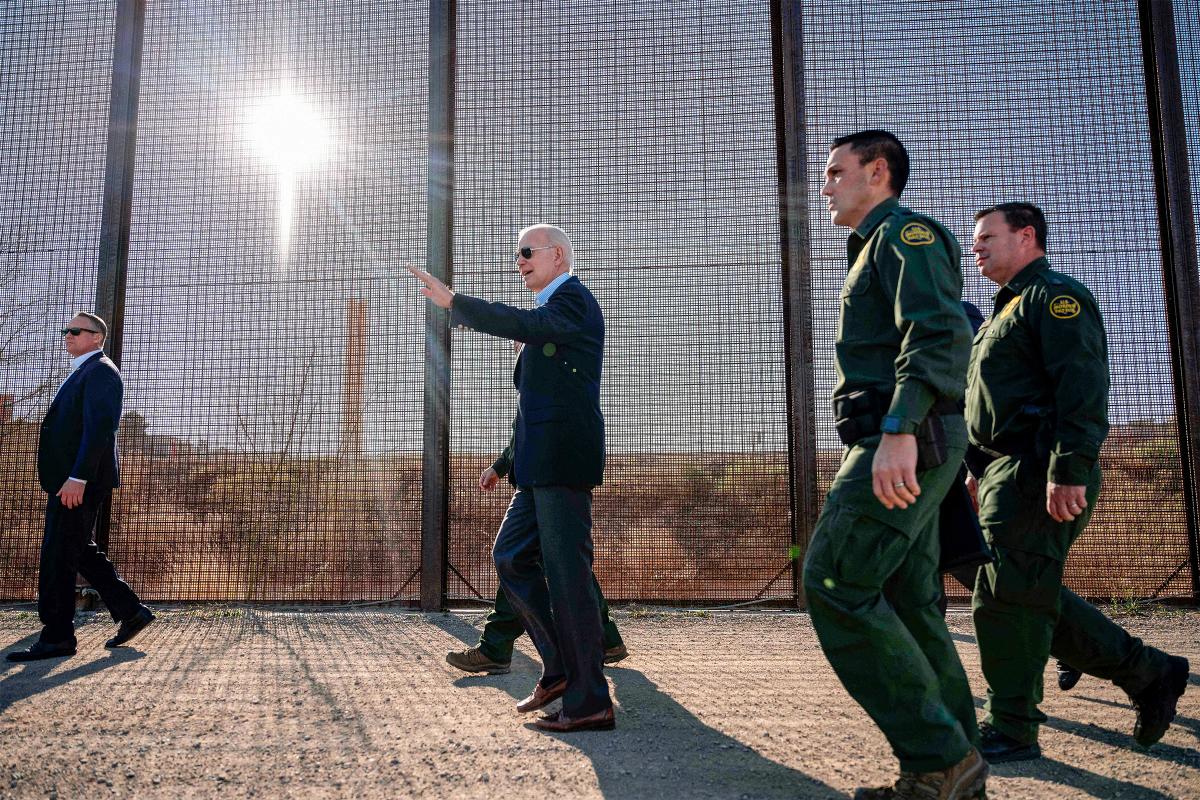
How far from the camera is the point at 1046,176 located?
5090 mm

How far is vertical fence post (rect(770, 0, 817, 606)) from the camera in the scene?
501 centimetres

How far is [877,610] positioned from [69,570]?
392 centimetres

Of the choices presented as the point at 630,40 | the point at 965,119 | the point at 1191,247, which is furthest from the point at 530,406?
the point at 1191,247

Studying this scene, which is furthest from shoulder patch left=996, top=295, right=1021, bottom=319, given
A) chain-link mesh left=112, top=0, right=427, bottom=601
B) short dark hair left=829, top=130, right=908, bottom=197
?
chain-link mesh left=112, top=0, right=427, bottom=601

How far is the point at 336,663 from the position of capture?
3.64m

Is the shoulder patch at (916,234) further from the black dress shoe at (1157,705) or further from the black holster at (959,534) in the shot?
the black dress shoe at (1157,705)

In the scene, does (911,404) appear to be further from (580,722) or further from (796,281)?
(796,281)

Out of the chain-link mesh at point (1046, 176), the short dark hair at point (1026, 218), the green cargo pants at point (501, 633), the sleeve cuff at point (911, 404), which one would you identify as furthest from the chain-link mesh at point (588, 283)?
the sleeve cuff at point (911, 404)

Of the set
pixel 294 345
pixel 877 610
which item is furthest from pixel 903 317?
pixel 294 345

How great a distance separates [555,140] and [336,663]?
338cm

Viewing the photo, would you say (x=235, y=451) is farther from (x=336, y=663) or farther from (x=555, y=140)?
(x=555, y=140)

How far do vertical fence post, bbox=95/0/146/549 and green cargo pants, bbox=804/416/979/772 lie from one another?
5.05m

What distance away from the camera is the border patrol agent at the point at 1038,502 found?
7.95 feet

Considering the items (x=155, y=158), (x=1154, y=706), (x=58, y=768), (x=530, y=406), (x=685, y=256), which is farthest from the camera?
(x=155, y=158)
